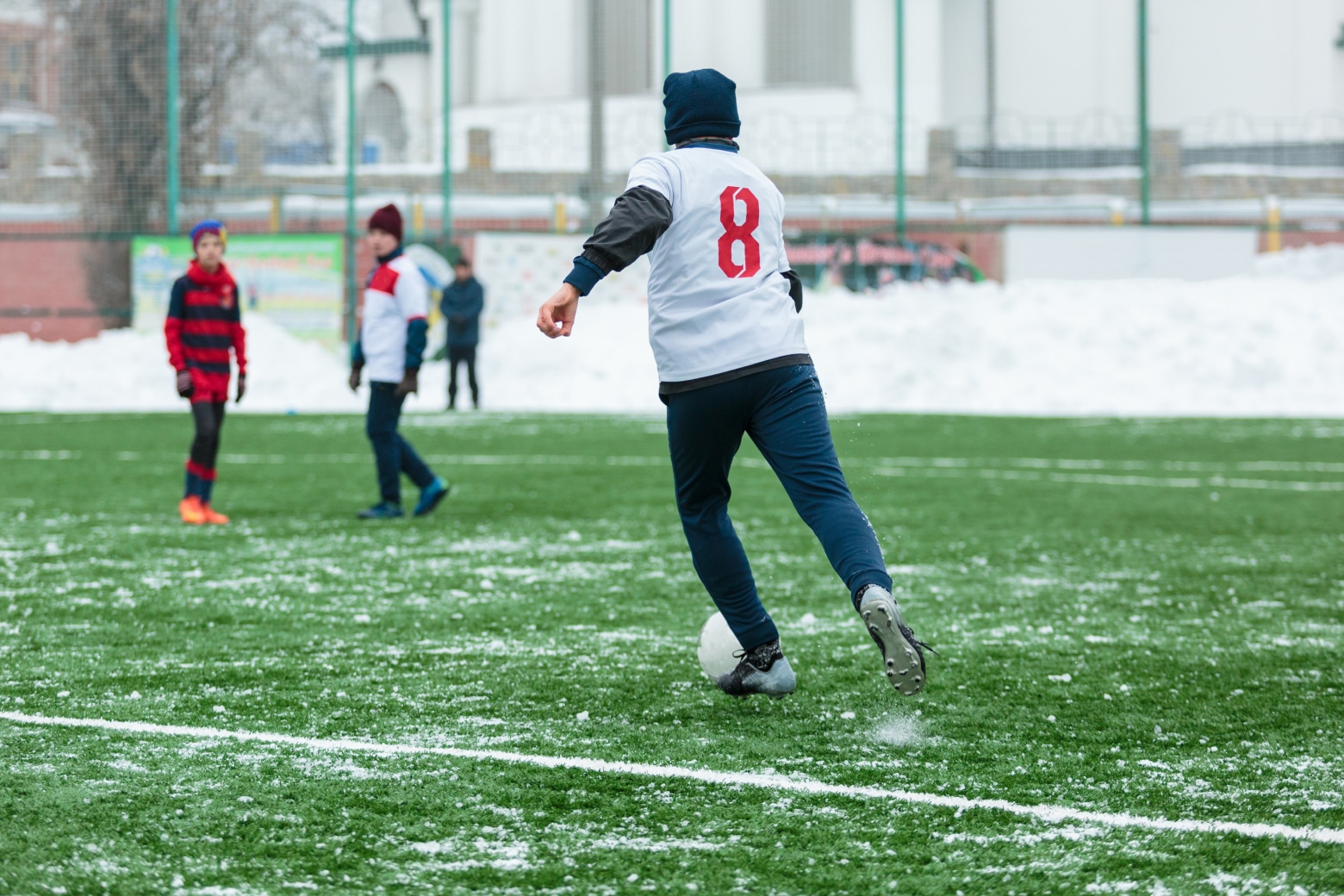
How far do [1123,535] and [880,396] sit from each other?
12.3m

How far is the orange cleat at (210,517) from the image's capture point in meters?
9.30

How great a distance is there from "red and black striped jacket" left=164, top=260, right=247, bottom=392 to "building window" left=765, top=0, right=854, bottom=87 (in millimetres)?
22891

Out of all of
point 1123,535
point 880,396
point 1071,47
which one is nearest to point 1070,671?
point 1123,535

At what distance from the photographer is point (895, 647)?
402 cm

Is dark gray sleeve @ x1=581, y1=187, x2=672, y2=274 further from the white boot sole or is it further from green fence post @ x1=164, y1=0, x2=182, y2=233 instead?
green fence post @ x1=164, y1=0, x2=182, y2=233

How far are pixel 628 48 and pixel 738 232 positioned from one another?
27.3 meters

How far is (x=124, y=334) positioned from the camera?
23406mm

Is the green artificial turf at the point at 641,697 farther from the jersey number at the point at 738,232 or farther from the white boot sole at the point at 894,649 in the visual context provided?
the jersey number at the point at 738,232

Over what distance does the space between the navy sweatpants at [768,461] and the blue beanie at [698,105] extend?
74 centimetres

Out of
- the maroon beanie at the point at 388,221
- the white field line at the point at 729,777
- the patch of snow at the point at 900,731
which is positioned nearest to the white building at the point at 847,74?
the maroon beanie at the point at 388,221

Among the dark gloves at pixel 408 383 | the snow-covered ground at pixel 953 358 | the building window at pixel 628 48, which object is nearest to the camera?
the dark gloves at pixel 408 383

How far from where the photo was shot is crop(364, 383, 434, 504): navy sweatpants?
30.8ft

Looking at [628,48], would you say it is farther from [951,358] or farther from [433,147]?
[951,358]

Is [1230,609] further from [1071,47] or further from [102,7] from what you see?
[1071,47]
